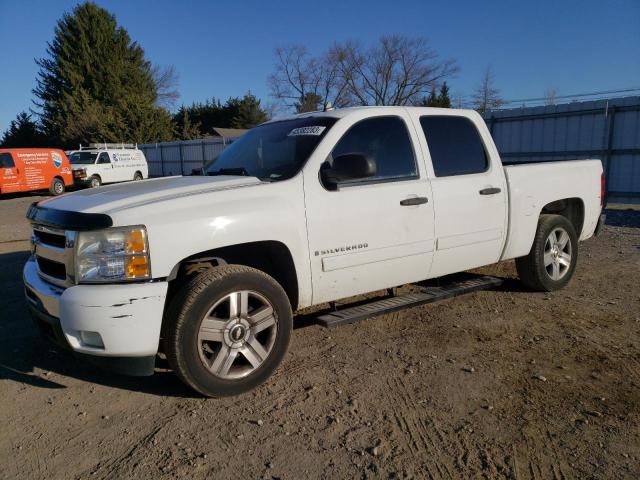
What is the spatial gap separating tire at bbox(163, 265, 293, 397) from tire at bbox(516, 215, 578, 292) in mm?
2989

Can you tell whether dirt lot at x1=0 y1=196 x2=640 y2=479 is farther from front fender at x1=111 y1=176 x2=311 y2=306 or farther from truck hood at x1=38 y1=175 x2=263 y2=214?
truck hood at x1=38 y1=175 x2=263 y2=214

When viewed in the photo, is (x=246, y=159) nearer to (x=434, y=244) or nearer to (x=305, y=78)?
(x=434, y=244)

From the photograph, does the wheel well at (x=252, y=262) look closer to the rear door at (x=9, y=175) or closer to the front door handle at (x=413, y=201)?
the front door handle at (x=413, y=201)

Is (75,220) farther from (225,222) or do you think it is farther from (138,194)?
(225,222)

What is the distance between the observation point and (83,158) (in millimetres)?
24516

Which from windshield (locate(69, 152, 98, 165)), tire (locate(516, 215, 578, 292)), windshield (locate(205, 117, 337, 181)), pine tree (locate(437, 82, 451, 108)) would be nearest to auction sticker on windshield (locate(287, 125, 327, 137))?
windshield (locate(205, 117, 337, 181))

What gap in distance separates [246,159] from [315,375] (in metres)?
1.86

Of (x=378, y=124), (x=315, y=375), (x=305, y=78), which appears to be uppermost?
(x=305, y=78)

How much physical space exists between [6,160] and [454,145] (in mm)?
20271

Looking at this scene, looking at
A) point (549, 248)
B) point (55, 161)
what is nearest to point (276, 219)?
point (549, 248)

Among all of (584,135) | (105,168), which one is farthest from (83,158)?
(584,135)

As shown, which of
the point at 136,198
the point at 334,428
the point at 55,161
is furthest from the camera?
the point at 55,161

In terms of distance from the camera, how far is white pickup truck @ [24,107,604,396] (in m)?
2.94

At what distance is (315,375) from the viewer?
3.59 m
